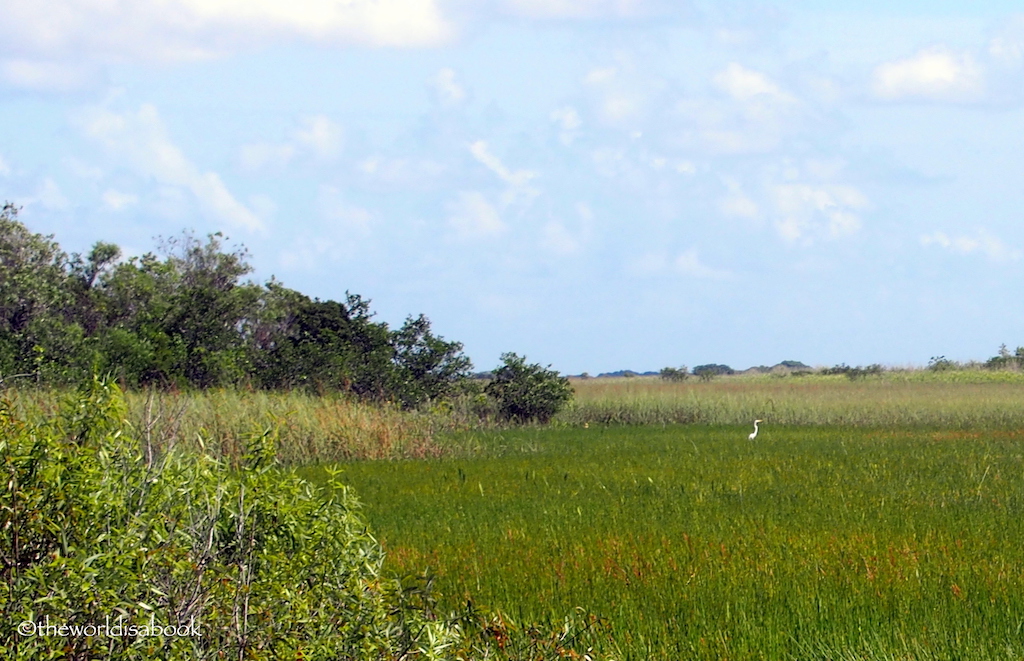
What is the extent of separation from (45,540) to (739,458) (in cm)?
1392

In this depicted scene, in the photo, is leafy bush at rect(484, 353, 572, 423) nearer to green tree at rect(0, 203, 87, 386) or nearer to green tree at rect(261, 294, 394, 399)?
green tree at rect(261, 294, 394, 399)

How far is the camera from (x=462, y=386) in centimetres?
3114

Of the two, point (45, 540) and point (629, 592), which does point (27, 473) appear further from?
point (629, 592)

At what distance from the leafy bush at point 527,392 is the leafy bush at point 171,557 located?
83.7 feet

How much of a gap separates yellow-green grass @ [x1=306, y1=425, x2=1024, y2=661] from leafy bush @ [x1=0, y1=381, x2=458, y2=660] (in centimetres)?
210

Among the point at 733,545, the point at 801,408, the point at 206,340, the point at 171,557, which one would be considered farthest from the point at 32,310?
the point at 171,557

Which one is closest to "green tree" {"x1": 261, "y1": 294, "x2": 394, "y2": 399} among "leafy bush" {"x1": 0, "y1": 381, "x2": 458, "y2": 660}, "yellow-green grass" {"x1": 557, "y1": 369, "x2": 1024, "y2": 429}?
"yellow-green grass" {"x1": 557, "y1": 369, "x2": 1024, "y2": 429}

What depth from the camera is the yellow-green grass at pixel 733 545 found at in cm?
699

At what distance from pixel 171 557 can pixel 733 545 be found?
595 cm

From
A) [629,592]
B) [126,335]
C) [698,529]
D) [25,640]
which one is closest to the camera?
[25,640]

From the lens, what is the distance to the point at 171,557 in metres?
4.78

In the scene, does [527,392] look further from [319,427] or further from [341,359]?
[319,427]

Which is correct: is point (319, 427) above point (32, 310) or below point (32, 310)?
below

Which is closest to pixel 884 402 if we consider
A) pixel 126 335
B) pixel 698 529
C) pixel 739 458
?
pixel 739 458
